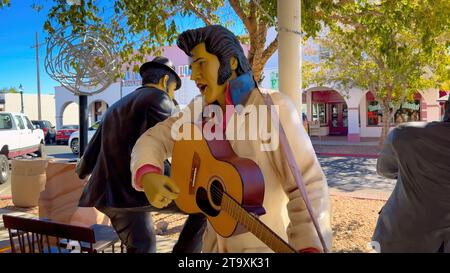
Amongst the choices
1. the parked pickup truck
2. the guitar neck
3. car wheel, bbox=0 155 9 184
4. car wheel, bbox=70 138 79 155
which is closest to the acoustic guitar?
the guitar neck

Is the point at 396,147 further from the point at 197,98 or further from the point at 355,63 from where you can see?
the point at 355,63

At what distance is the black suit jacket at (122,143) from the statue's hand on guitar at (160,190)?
1.04 metres

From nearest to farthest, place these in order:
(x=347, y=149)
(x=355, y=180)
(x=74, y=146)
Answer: (x=355, y=180) → (x=347, y=149) → (x=74, y=146)

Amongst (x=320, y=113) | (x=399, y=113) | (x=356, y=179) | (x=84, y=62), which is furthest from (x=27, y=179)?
(x=320, y=113)

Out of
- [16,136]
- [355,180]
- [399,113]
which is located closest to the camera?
[355,180]

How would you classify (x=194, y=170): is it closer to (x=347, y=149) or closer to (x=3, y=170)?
(x=3, y=170)

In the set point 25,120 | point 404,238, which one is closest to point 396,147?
point 404,238

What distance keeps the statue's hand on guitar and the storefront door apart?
23209mm

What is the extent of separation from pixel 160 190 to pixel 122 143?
125 cm

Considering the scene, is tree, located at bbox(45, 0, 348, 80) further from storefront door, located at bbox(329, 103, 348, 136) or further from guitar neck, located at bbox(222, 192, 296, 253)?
storefront door, located at bbox(329, 103, 348, 136)

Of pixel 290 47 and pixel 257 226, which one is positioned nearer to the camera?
pixel 257 226

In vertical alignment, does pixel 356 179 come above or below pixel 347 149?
below

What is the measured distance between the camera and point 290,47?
9.94 ft

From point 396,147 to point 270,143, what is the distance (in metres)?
0.90
